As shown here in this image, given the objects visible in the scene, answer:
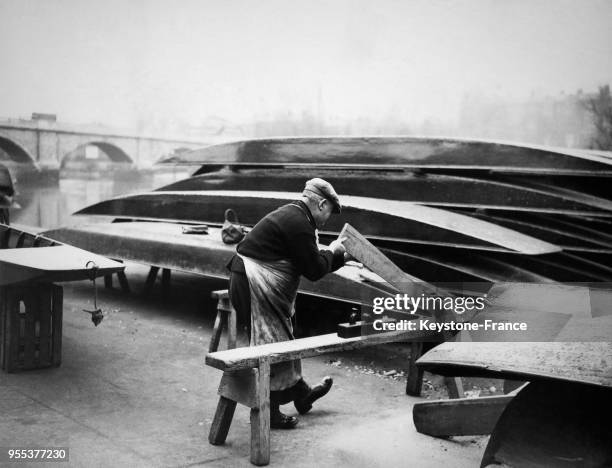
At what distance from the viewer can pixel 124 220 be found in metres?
9.02

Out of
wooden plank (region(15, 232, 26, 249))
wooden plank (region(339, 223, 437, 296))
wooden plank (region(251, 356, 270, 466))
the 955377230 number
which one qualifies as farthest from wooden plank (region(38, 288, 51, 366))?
wooden plank (region(339, 223, 437, 296))

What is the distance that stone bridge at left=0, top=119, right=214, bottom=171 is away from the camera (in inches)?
544

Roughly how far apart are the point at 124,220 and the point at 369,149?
378 centimetres

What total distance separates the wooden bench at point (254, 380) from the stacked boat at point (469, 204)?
2.16 m

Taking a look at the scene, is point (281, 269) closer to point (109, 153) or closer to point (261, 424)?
point (261, 424)

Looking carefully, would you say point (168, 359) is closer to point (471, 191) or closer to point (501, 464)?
point (471, 191)

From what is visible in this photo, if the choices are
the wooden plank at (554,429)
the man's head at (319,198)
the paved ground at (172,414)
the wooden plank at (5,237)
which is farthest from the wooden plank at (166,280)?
the wooden plank at (554,429)

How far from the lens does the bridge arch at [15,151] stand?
11.7m

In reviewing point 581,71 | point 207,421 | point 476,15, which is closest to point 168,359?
point 207,421

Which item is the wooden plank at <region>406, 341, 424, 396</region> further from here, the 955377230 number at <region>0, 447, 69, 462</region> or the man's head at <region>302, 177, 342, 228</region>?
the 955377230 number at <region>0, 447, 69, 462</region>

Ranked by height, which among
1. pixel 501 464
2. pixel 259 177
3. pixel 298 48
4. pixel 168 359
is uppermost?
pixel 298 48

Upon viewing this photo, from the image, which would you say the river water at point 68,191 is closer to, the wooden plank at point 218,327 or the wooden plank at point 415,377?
the wooden plank at point 218,327

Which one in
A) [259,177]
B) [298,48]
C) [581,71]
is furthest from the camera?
[298,48]

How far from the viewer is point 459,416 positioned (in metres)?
3.62
